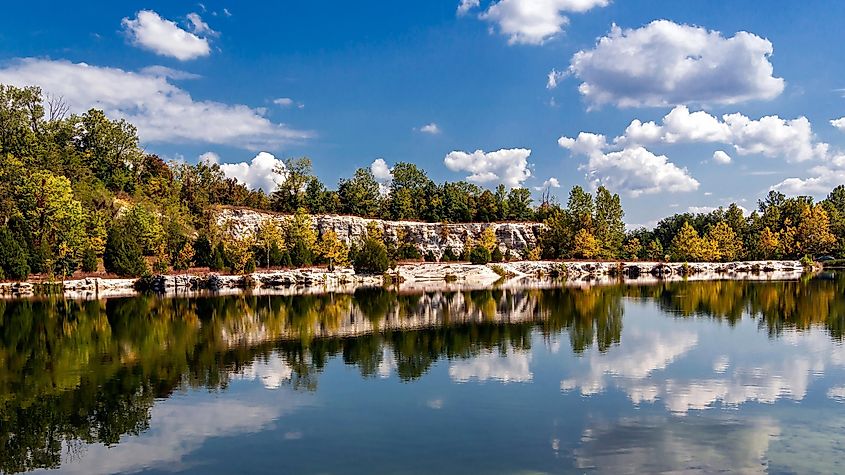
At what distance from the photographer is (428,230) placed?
237 ft

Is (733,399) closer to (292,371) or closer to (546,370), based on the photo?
(546,370)

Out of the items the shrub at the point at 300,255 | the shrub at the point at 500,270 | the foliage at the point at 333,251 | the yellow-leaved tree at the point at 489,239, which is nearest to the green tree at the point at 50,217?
the shrub at the point at 300,255

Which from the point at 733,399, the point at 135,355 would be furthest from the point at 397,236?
the point at 733,399

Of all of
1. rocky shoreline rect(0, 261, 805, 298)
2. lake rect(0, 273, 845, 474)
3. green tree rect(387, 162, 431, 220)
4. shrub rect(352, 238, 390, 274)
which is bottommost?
lake rect(0, 273, 845, 474)

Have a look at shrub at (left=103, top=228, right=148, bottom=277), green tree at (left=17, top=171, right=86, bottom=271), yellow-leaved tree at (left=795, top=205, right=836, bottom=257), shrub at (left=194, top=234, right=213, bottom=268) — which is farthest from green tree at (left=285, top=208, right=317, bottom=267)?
yellow-leaved tree at (left=795, top=205, right=836, bottom=257)

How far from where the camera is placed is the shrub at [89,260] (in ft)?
147

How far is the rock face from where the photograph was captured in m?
67.1

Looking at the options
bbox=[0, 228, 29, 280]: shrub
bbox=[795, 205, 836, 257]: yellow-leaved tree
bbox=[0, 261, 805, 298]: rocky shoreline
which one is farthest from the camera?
bbox=[795, 205, 836, 257]: yellow-leaved tree

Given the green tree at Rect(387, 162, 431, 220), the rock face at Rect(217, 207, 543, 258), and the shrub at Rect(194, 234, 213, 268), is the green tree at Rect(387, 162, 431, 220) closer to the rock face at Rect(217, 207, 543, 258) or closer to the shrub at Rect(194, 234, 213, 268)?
the rock face at Rect(217, 207, 543, 258)

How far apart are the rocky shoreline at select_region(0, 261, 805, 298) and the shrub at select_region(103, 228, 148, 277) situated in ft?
4.15

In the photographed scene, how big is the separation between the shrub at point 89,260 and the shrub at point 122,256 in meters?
0.80

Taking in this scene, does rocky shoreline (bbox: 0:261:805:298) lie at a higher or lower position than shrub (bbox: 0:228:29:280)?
lower

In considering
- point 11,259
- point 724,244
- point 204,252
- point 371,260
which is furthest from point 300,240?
point 724,244

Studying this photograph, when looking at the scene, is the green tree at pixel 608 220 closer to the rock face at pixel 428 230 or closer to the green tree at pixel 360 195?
the rock face at pixel 428 230
